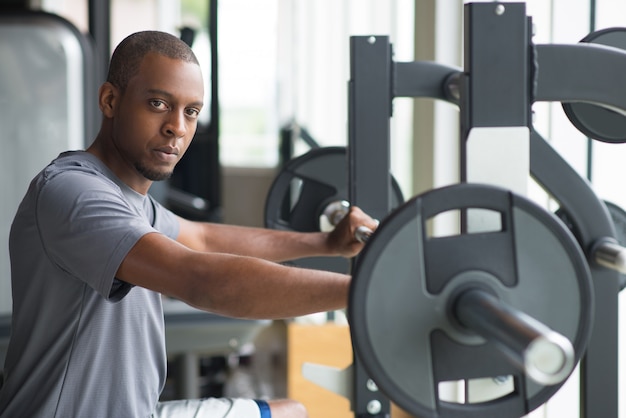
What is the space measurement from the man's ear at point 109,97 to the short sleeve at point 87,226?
0.64 feet

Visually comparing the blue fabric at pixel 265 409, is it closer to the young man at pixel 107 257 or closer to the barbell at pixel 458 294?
the young man at pixel 107 257

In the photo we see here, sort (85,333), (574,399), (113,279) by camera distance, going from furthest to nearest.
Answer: (574,399), (85,333), (113,279)

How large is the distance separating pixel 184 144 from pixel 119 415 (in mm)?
491

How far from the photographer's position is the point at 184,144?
4.98ft

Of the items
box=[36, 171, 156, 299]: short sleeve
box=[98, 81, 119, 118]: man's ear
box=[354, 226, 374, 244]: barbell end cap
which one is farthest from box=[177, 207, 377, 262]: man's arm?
box=[36, 171, 156, 299]: short sleeve

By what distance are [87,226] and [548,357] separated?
751 mm

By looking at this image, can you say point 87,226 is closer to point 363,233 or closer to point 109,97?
point 109,97

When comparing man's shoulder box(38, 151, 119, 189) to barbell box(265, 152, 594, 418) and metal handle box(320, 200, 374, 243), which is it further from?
metal handle box(320, 200, 374, 243)

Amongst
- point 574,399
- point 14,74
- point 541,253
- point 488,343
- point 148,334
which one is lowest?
point 574,399

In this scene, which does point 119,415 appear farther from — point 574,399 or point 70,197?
point 574,399

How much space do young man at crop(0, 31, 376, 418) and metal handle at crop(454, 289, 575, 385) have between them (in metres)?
0.41

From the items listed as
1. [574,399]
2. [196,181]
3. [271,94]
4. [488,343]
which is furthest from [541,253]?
[271,94]

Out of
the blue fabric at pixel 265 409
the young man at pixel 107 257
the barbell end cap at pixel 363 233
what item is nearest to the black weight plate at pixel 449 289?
the young man at pixel 107 257

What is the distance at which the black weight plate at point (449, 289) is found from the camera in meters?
0.95
